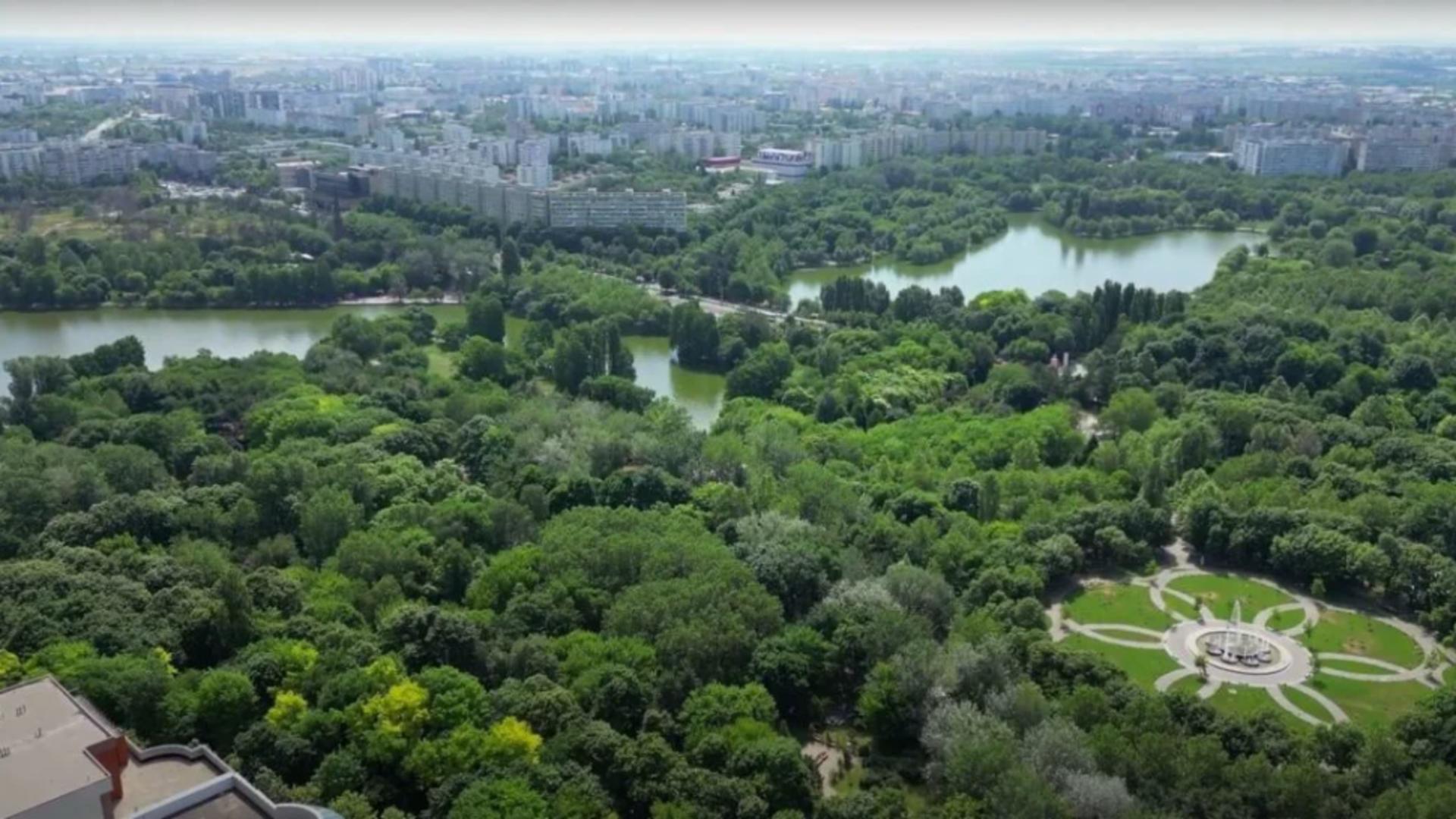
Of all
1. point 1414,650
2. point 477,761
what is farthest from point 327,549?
point 1414,650

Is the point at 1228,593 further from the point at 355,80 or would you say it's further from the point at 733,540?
the point at 355,80

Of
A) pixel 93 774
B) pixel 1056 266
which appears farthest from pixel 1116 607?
pixel 1056 266

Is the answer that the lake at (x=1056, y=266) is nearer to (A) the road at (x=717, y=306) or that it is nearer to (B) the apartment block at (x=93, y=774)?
(A) the road at (x=717, y=306)

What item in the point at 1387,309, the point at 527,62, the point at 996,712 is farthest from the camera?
the point at 527,62

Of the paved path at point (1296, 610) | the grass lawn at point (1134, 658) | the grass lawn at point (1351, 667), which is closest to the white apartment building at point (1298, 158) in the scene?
the paved path at point (1296, 610)

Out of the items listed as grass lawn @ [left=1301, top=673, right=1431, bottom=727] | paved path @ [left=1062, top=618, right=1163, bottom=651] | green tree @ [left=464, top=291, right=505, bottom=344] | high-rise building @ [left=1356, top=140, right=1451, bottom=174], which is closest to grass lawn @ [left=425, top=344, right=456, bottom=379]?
green tree @ [left=464, top=291, right=505, bottom=344]

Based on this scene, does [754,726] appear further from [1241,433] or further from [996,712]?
[1241,433]

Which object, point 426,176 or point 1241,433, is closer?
point 1241,433
